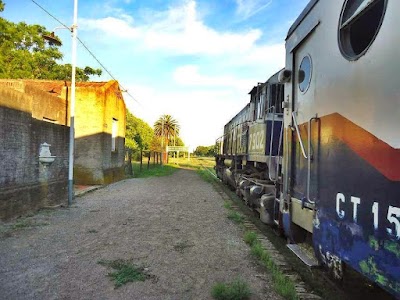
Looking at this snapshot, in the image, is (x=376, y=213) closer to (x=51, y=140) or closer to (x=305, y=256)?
(x=305, y=256)

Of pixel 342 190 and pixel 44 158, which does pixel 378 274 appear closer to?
pixel 342 190

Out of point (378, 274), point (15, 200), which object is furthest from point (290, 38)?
point (15, 200)

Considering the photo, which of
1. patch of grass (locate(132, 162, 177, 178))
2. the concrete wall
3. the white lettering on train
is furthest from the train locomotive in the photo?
patch of grass (locate(132, 162, 177, 178))

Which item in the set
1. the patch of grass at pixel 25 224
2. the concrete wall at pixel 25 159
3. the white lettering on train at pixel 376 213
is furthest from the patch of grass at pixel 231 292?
the concrete wall at pixel 25 159

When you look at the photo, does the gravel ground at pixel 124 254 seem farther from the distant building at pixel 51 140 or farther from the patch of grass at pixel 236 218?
the distant building at pixel 51 140

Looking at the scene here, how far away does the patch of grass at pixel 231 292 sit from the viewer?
13.2 ft

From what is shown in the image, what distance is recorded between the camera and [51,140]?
32.4ft

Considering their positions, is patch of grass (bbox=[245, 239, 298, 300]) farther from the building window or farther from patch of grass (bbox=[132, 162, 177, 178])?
patch of grass (bbox=[132, 162, 177, 178])

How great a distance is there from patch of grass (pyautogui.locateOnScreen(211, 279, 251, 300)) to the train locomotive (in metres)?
0.76

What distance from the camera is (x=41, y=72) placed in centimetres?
2983

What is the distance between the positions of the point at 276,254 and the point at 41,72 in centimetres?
2867

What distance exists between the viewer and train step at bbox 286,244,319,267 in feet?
12.5

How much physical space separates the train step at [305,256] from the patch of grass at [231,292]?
71 cm

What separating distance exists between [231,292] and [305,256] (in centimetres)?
90
